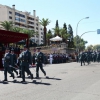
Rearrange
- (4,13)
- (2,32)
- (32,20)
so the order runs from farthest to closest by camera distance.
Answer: (32,20) → (4,13) → (2,32)

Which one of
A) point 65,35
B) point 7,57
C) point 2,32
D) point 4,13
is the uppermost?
point 4,13

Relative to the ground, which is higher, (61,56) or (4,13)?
(4,13)

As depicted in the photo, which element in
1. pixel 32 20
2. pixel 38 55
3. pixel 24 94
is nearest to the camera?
pixel 24 94

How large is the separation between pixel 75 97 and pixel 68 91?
102 centimetres

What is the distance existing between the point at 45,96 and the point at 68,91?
3.81ft

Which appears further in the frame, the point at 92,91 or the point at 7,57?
the point at 7,57

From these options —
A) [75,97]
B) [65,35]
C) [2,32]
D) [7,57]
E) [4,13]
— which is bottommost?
[75,97]

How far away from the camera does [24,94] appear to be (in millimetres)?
7535

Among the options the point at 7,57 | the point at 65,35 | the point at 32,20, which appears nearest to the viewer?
the point at 7,57

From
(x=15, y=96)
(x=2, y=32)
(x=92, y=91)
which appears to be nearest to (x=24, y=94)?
(x=15, y=96)

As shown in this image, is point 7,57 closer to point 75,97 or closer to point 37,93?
point 37,93

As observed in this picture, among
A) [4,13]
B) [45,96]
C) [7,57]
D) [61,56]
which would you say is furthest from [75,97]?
[4,13]

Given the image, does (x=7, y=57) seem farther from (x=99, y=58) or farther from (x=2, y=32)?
(x=99, y=58)

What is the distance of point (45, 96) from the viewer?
7.17 meters
